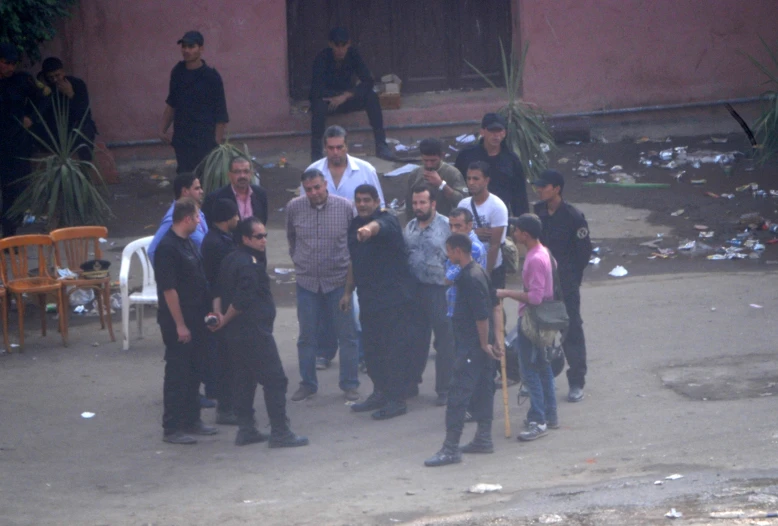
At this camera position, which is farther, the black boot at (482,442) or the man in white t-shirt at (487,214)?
the man in white t-shirt at (487,214)

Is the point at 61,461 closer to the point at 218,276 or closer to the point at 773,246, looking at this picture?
the point at 218,276

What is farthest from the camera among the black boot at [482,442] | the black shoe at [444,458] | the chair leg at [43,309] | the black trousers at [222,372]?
the chair leg at [43,309]

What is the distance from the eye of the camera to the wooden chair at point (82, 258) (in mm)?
9469

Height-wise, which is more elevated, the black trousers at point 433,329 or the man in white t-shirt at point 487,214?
the man in white t-shirt at point 487,214

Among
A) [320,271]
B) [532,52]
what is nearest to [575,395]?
[320,271]

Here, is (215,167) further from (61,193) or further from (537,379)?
(537,379)

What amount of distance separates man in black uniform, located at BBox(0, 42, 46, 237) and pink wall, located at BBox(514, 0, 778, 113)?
23.4 feet

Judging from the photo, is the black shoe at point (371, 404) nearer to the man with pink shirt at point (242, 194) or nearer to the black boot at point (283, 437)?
the black boot at point (283, 437)

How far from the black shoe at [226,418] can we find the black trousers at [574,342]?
248cm

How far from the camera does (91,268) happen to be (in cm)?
954

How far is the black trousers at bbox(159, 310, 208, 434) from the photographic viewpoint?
732 cm

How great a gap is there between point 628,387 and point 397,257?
2.02m

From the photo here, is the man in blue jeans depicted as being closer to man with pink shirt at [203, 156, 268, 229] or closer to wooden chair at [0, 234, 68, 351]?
man with pink shirt at [203, 156, 268, 229]

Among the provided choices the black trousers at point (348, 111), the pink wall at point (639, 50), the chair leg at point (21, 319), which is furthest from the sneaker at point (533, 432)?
the pink wall at point (639, 50)
